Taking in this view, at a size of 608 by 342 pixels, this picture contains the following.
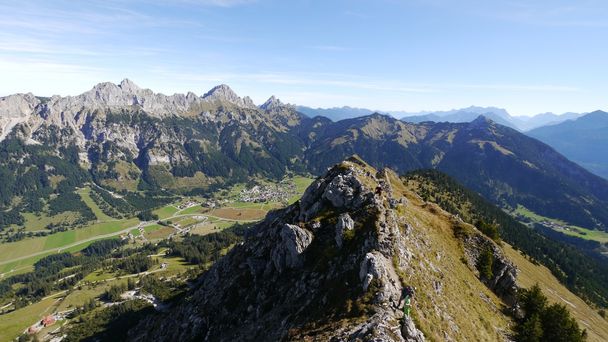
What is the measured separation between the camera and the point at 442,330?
52875mm

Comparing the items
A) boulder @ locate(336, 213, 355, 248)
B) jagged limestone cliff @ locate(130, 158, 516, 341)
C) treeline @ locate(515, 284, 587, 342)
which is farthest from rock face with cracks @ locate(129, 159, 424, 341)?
treeline @ locate(515, 284, 587, 342)

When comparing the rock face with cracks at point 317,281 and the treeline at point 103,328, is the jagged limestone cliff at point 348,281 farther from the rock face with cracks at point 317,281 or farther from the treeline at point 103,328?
the treeline at point 103,328

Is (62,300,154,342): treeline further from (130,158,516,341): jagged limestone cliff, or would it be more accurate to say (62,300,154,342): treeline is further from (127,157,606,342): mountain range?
(130,158,516,341): jagged limestone cliff

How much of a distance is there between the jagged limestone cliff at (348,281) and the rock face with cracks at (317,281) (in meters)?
0.20

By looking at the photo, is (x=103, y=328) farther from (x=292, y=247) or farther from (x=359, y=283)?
(x=359, y=283)

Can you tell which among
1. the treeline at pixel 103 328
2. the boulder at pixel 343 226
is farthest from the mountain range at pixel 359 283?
the treeline at pixel 103 328

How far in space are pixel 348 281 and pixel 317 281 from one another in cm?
880

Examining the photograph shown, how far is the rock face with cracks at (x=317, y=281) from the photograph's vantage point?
50.1m

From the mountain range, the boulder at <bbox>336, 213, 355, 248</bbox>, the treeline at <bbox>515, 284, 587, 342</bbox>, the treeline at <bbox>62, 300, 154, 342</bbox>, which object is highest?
the boulder at <bbox>336, 213, 355, 248</bbox>

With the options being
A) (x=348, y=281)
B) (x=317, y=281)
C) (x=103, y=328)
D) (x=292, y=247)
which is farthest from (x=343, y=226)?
(x=103, y=328)

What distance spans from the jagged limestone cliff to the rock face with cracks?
7.7 inches

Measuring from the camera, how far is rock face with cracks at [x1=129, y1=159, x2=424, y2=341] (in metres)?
50.1

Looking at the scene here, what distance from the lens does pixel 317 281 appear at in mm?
63844

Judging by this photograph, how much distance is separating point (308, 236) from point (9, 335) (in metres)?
216
